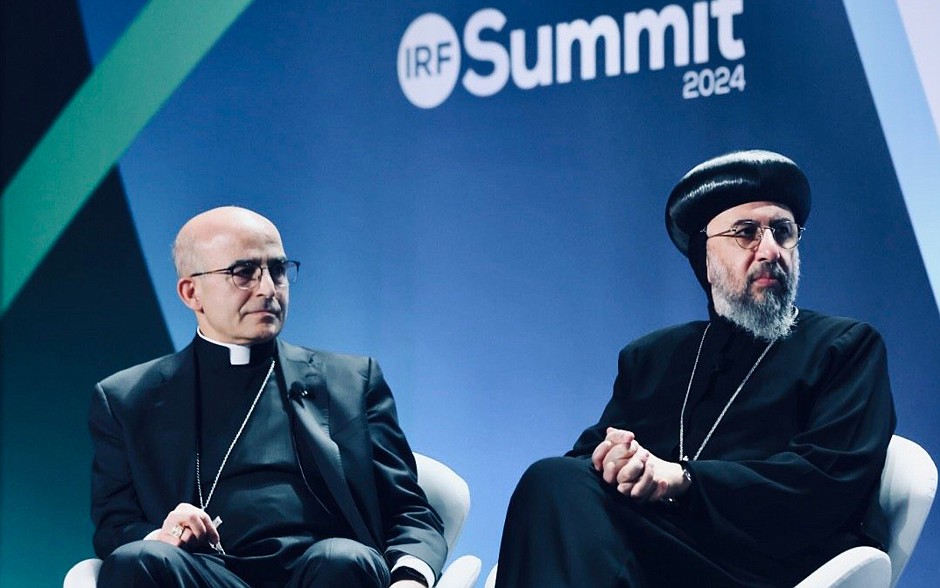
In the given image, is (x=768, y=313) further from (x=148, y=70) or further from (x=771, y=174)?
(x=148, y=70)

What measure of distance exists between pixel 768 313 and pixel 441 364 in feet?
5.30

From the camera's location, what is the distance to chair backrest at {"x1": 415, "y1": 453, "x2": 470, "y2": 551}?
3.43 m

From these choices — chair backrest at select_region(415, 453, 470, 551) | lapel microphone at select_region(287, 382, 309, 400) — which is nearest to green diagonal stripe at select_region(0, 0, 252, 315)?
lapel microphone at select_region(287, 382, 309, 400)

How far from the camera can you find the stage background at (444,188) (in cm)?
385

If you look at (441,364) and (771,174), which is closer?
(771,174)

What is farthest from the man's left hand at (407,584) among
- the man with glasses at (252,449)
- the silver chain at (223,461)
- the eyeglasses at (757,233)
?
the eyeglasses at (757,233)

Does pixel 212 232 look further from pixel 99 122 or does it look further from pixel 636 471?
pixel 99 122

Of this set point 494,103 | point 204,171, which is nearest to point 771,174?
point 494,103

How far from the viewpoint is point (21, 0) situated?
562 centimetres

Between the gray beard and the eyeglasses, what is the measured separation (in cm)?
6

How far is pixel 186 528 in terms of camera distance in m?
2.96

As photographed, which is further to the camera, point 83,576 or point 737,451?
point 737,451

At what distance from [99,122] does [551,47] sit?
6.78ft

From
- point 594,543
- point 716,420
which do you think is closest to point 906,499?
point 716,420
